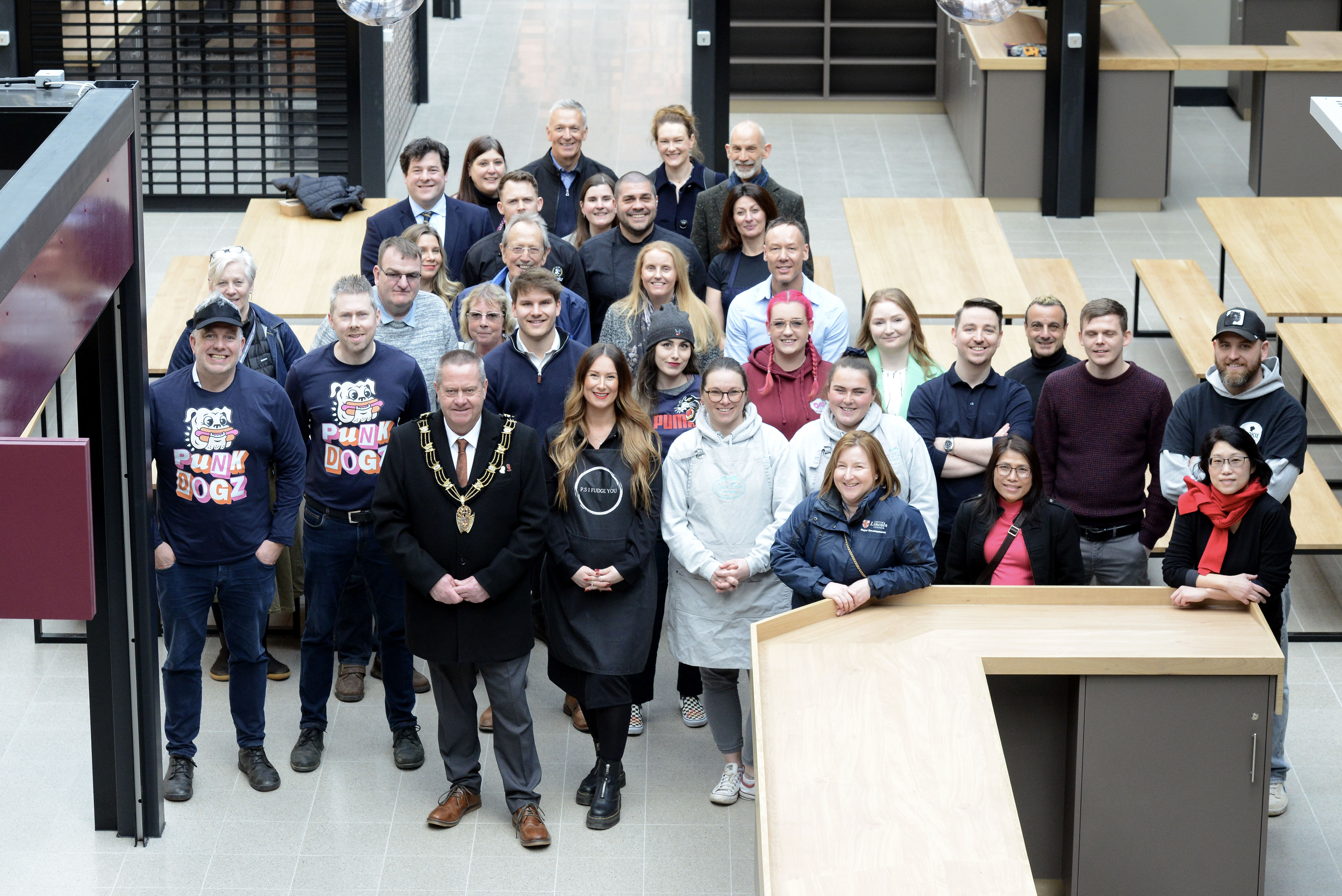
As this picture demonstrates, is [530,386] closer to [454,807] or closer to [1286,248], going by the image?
[454,807]

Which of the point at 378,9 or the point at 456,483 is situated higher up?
the point at 378,9

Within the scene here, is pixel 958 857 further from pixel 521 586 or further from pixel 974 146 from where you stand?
pixel 974 146

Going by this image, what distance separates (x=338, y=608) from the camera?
6.27m

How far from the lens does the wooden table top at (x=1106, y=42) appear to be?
482 inches

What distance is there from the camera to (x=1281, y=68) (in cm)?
1230

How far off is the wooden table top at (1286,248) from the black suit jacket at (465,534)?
449 cm

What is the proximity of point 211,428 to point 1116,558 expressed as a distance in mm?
3164

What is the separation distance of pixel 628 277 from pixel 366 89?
18.5ft

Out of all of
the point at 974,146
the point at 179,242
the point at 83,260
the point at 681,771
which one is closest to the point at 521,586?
the point at 681,771

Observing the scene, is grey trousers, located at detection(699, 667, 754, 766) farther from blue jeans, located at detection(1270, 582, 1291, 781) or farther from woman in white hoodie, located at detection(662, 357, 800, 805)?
blue jeans, located at detection(1270, 582, 1291, 781)

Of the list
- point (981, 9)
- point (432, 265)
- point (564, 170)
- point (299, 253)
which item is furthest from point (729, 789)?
point (299, 253)

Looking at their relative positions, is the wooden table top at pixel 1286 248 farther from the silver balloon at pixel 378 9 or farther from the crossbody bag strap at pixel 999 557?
the silver balloon at pixel 378 9

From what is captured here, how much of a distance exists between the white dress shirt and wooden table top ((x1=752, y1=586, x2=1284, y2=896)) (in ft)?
3.51

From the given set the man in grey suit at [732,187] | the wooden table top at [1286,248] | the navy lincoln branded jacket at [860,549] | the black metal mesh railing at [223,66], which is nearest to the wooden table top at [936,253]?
the man in grey suit at [732,187]
